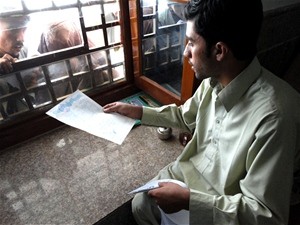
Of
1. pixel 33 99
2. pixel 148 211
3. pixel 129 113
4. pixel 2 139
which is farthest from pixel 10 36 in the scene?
pixel 148 211

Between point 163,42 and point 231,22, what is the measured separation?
88 cm

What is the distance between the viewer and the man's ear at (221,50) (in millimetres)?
598

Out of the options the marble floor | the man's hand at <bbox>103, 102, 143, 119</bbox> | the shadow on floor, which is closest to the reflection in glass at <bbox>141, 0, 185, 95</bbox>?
the marble floor

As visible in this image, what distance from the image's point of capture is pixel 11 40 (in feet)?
3.56

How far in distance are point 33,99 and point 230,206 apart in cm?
115

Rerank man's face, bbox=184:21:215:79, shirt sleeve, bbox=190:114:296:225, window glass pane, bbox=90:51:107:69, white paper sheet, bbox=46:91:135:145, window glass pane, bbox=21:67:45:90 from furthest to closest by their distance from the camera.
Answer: window glass pane, bbox=90:51:107:69, window glass pane, bbox=21:67:45:90, white paper sheet, bbox=46:91:135:145, man's face, bbox=184:21:215:79, shirt sleeve, bbox=190:114:296:225

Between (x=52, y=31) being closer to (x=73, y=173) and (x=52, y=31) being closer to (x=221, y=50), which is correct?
(x=73, y=173)

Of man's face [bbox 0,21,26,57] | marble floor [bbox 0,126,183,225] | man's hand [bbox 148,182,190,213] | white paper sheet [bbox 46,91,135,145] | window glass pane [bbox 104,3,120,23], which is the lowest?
marble floor [bbox 0,126,183,225]

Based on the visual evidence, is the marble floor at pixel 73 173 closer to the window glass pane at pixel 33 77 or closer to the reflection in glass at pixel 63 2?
the window glass pane at pixel 33 77

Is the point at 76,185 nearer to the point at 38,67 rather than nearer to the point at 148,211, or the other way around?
the point at 148,211

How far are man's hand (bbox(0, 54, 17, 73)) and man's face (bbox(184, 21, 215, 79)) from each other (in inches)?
35.0

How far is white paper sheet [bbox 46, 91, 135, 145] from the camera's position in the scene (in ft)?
2.82

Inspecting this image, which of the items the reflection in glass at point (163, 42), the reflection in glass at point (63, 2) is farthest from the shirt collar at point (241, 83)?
the reflection in glass at point (63, 2)

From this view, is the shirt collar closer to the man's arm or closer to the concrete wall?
the concrete wall
